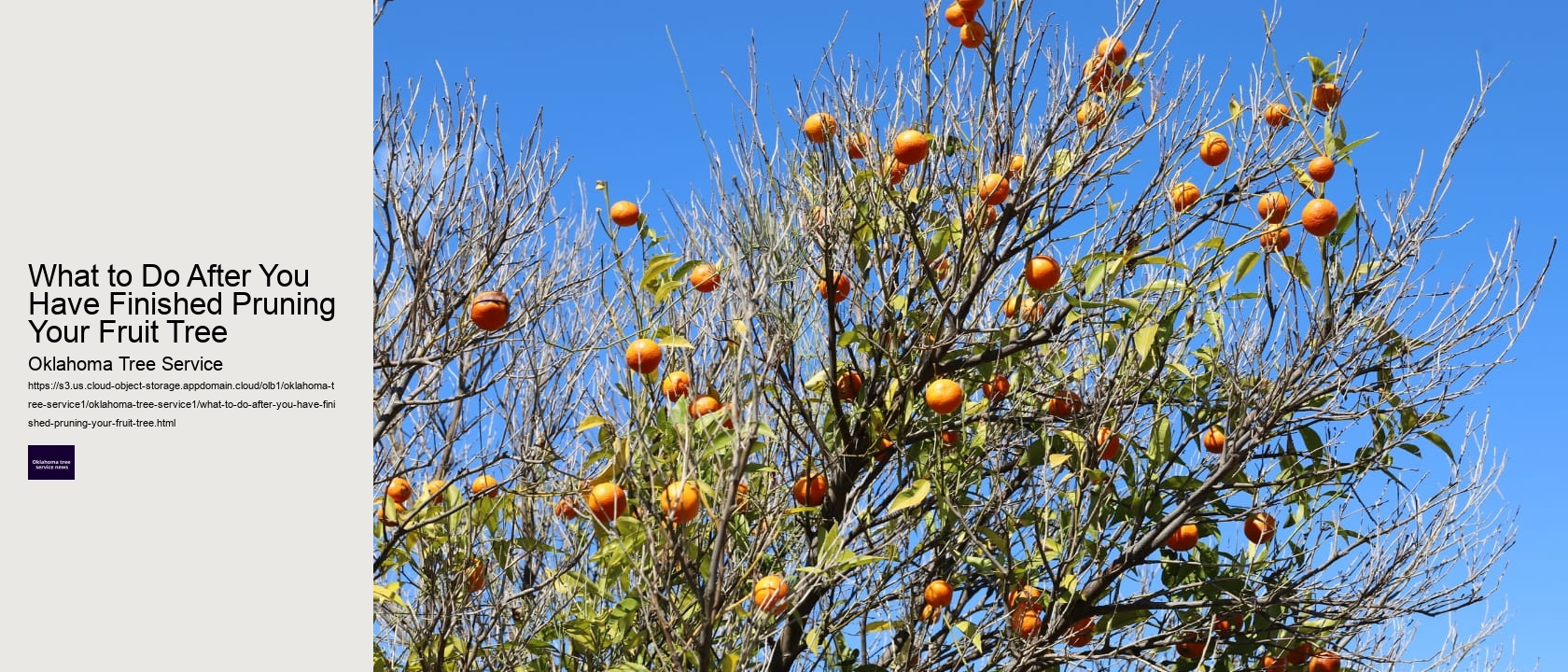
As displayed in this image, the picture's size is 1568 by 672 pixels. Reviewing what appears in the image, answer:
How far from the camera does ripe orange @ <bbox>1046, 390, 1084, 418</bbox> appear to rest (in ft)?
12.2

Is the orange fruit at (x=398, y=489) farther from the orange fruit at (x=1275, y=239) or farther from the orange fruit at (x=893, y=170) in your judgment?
the orange fruit at (x=1275, y=239)

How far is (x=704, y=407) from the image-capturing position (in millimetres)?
2910

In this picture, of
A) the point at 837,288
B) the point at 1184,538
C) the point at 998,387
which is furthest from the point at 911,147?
the point at 1184,538

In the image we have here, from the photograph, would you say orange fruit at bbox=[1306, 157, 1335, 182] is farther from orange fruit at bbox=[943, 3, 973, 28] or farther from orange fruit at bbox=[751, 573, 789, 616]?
orange fruit at bbox=[751, 573, 789, 616]

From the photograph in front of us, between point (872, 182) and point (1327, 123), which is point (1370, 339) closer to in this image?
point (1327, 123)

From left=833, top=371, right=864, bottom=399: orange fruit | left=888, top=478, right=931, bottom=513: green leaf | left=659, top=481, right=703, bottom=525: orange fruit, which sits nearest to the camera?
left=659, top=481, right=703, bottom=525: orange fruit

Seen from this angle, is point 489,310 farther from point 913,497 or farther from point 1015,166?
point 1015,166

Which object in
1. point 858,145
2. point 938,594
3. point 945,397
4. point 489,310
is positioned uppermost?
point 858,145

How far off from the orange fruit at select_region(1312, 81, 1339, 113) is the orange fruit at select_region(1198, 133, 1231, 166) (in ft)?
1.08

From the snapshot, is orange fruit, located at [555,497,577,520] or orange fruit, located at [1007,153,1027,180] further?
orange fruit, located at [1007,153,1027,180]

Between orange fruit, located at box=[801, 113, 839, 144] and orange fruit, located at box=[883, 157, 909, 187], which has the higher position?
orange fruit, located at box=[801, 113, 839, 144]
